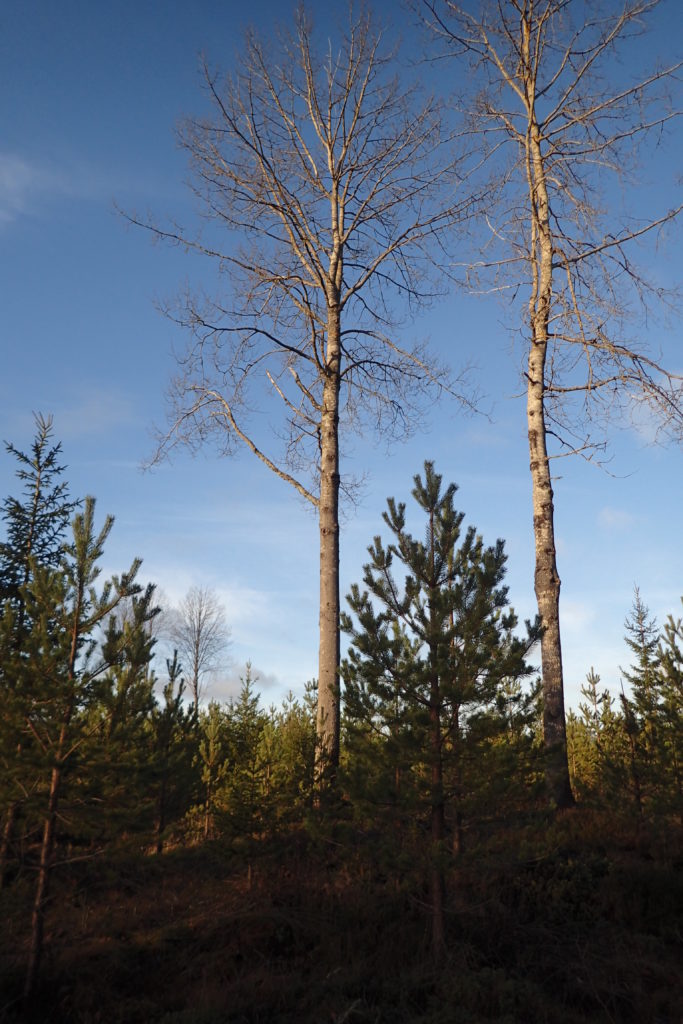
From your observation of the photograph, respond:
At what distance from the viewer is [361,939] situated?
7141mm

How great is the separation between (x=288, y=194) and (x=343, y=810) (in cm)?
1062

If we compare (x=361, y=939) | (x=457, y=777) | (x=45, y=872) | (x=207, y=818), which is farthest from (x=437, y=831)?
(x=207, y=818)

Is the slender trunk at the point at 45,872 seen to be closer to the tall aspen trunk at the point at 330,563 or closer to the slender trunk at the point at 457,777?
the tall aspen trunk at the point at 330,563

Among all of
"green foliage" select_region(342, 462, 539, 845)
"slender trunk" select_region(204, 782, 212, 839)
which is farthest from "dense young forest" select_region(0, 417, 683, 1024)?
"slender trunk" select_region(204, 782, 212, 839)

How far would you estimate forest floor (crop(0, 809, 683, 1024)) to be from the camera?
19.8 ft

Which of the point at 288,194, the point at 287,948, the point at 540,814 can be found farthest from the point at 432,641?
the point at 288,194

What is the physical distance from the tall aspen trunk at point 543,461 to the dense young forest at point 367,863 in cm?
175

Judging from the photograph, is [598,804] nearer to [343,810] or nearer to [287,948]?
[343,810]

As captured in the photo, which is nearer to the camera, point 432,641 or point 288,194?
point 432,641

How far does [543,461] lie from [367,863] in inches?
263

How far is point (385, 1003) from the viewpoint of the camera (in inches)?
236

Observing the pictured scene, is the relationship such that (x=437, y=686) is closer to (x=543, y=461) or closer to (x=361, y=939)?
(x=361, y=939)

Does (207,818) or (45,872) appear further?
(207,818)

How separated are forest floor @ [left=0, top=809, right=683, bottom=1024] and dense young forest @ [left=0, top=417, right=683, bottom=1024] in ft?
0.08
